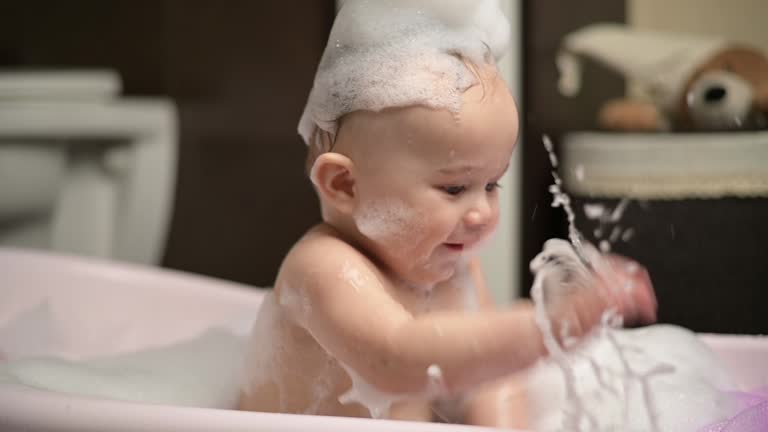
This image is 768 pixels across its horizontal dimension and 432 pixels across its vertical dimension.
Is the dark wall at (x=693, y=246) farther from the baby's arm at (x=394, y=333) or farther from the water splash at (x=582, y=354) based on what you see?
the baby's arm at (x=394, y=333)

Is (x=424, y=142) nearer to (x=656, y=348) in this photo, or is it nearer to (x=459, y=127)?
(x=459, y=127)

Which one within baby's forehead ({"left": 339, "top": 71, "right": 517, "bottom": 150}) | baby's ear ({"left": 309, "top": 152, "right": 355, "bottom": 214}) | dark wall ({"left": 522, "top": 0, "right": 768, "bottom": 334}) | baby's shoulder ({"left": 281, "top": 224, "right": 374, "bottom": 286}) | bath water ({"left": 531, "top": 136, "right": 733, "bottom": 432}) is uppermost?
baby's forehead ({"left": 339, "top": 71, "right": 517, "bottom": 150})

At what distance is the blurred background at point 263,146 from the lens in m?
1.61

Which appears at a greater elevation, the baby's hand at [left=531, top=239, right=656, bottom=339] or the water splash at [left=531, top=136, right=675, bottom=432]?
the baby's hand at [left=531, top=239, right=656, bottom=339]

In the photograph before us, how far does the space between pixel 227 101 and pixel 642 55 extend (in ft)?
3.12

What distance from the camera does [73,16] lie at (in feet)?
7.90

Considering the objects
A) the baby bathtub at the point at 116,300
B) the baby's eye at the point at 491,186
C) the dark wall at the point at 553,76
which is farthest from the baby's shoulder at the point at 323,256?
the dark wall at the point at 553,76

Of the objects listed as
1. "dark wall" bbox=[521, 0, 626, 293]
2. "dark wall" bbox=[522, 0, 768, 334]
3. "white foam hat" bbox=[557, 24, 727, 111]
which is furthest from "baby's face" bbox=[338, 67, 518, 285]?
"white foam hat" bbox=[557, 24, 727, 111]

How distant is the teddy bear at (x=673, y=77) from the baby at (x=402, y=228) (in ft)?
3.32

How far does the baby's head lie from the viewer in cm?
75

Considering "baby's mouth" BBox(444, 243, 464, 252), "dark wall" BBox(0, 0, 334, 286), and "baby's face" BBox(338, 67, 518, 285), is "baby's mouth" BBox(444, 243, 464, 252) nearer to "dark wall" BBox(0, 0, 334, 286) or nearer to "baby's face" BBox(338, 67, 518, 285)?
"baby's face" BBox(338, 67, 518, 285)

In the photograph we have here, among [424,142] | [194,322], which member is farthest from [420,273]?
[194,322]

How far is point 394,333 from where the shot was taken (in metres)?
0.73

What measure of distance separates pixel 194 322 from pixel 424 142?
2.10 feet
